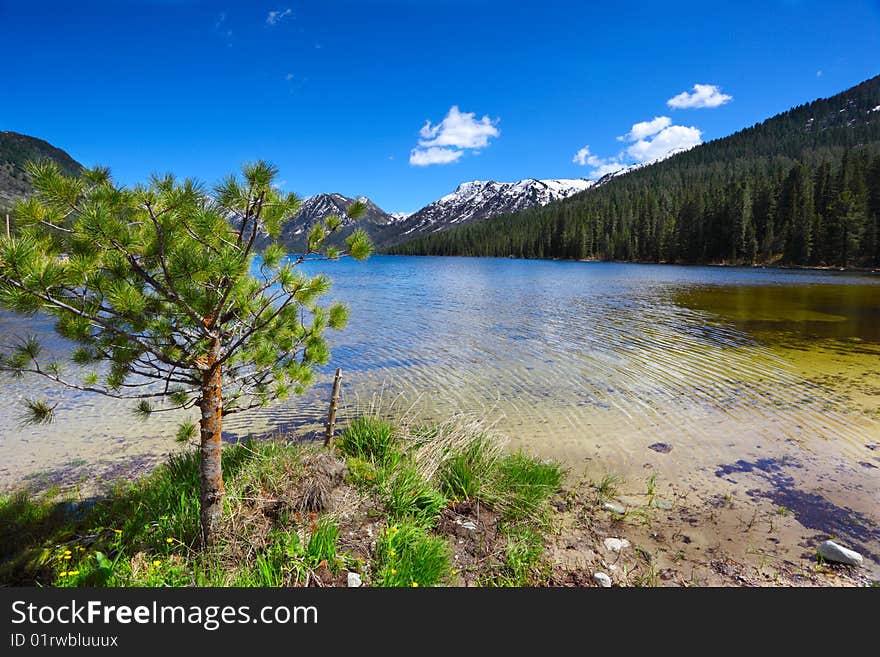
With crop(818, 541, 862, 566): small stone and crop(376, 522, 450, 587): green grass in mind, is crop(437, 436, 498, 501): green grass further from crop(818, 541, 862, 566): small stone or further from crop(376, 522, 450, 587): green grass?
crop(818, 541, 862, 566): small stone

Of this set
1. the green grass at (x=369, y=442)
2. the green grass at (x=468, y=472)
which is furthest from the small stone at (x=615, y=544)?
the green grass at (x=369, y=442)

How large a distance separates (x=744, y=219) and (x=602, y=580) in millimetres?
120857

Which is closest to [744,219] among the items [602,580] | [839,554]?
[839,554]

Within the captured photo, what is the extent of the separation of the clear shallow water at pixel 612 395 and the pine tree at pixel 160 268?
5147mm

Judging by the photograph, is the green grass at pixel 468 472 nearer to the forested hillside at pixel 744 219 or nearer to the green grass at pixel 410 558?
the green grass at pixel 410 558

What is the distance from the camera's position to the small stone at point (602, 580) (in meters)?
4.51

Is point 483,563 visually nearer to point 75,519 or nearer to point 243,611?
point 243,611

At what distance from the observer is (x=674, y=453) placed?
27.6 feet

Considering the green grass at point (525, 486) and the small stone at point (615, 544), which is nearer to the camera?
the small stone at point (615, 544)

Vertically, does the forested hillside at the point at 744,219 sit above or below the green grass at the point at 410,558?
above

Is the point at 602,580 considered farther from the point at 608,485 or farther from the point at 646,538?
the point at 608,485

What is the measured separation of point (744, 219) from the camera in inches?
3890

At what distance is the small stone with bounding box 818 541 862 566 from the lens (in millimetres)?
4988

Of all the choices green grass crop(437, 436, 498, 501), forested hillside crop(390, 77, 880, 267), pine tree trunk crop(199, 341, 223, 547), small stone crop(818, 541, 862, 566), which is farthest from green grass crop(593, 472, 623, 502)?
forested hillside crop(390, 77, 880, 267)
